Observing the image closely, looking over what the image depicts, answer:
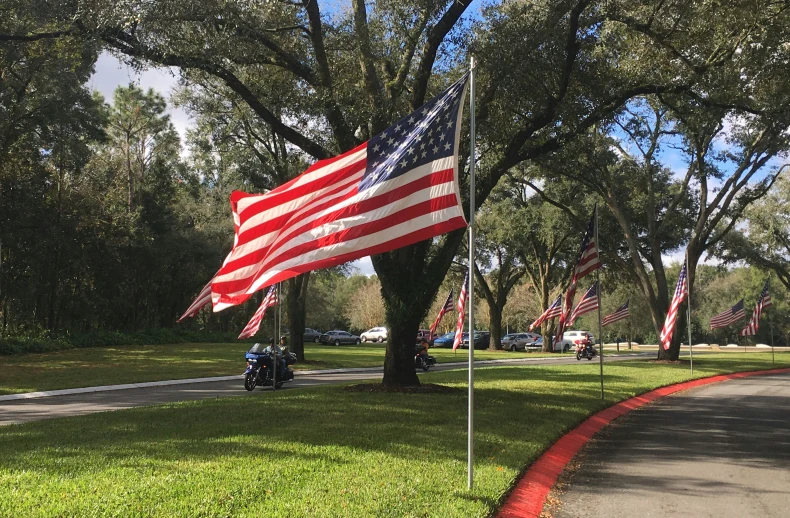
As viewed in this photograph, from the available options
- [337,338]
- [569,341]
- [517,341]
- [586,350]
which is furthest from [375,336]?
[586,350]

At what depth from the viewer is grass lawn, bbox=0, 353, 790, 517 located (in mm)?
5781

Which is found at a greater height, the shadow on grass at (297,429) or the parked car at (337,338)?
the parked car at (337,338)

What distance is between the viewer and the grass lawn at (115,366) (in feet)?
68.1

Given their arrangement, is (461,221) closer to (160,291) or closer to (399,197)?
(399,197)

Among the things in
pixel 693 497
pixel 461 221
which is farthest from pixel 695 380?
pixel 461 221

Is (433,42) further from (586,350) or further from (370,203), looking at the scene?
(586,350)

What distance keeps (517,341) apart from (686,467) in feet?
153

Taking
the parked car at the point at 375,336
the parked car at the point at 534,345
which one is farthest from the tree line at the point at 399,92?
the parked car at the point at 375,336

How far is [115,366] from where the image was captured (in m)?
26.4

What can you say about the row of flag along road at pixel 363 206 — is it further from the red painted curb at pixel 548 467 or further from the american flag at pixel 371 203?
the red painted curb at pixel 548 467

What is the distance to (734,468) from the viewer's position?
841 cm

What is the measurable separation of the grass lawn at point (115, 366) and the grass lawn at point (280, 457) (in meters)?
9.61

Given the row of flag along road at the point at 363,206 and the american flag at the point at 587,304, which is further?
the american flag at the point at 587,304

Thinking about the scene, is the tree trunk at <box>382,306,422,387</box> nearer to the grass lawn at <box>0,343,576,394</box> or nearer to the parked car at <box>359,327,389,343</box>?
the grass lawn at <box>0,343,576,394</box>
